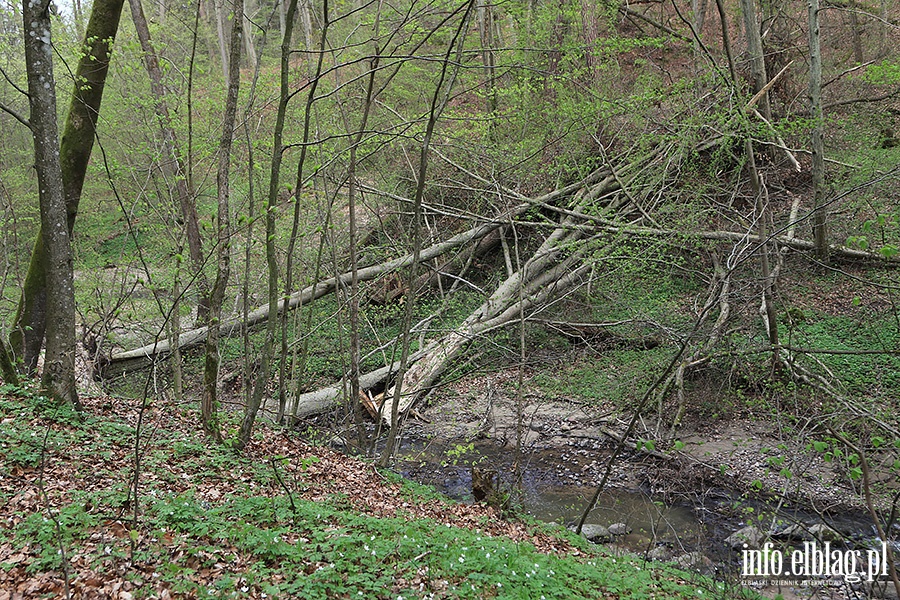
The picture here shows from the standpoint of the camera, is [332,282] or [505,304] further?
[332,282]

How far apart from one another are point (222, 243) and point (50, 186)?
1.43 metres

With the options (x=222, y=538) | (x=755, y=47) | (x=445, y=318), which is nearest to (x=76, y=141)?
(x=222, y=538)

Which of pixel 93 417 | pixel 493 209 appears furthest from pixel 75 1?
pixel 93 417

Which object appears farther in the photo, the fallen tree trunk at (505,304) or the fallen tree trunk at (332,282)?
the fallen tree trunk at (332,282)

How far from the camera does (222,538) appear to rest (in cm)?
385

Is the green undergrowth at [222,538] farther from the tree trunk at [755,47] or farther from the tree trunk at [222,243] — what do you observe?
the tree trunk at [755,47]

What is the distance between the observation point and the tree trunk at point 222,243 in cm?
537

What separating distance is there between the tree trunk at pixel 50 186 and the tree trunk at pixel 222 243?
118cm

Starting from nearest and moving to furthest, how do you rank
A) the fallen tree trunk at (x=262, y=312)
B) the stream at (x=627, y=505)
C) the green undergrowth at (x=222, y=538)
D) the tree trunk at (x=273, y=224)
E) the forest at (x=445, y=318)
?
the green undergrowth at (x=222, y=538), the forest at (x=445, y=318), the tree trunk at (x=273, y=224), the stream at (x=627, y=505), the fallen tree trunk at (x=262, y=312)

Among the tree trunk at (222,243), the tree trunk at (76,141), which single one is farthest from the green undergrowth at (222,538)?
the tree trunk at (76,141)

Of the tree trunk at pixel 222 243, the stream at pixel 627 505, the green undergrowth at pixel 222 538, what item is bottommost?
the stream at pixel 627 505

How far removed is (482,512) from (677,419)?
399 centimetres

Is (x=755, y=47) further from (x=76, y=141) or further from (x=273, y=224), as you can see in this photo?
(x=76, y=141)

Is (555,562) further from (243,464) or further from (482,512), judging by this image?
(243,464)
